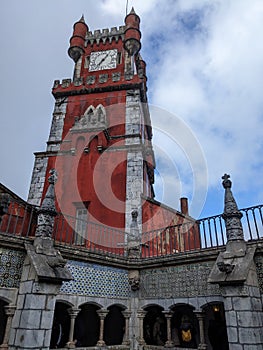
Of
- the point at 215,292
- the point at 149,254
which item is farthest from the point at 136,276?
the point at 215,292

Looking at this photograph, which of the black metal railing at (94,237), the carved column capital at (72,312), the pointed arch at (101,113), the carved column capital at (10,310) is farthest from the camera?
the pointed arch at (101,113)

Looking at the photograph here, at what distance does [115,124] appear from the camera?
1485cm

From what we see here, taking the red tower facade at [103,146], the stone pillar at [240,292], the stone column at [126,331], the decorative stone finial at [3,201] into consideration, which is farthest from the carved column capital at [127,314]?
the decorative stone finial at [3,201]

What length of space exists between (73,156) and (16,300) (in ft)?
27.5

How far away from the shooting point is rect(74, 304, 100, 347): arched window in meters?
9.95

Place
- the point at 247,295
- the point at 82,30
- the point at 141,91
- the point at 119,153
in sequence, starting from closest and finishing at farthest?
the point at 247,295, the point at 119,153, the point at 141,91, the point at 82,30

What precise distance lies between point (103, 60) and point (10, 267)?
15.5m

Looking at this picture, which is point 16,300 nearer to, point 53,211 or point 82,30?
point 53,211

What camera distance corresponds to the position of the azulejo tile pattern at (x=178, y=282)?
7871 millimetres

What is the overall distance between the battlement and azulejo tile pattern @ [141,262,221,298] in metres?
16.6

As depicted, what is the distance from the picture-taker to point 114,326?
10.5 meters

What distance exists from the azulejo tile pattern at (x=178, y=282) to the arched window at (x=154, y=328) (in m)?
0.80

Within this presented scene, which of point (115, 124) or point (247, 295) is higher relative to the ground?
point (115, 124)

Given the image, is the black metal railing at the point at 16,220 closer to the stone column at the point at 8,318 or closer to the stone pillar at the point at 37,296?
the stone pillar at the point at 37,296
